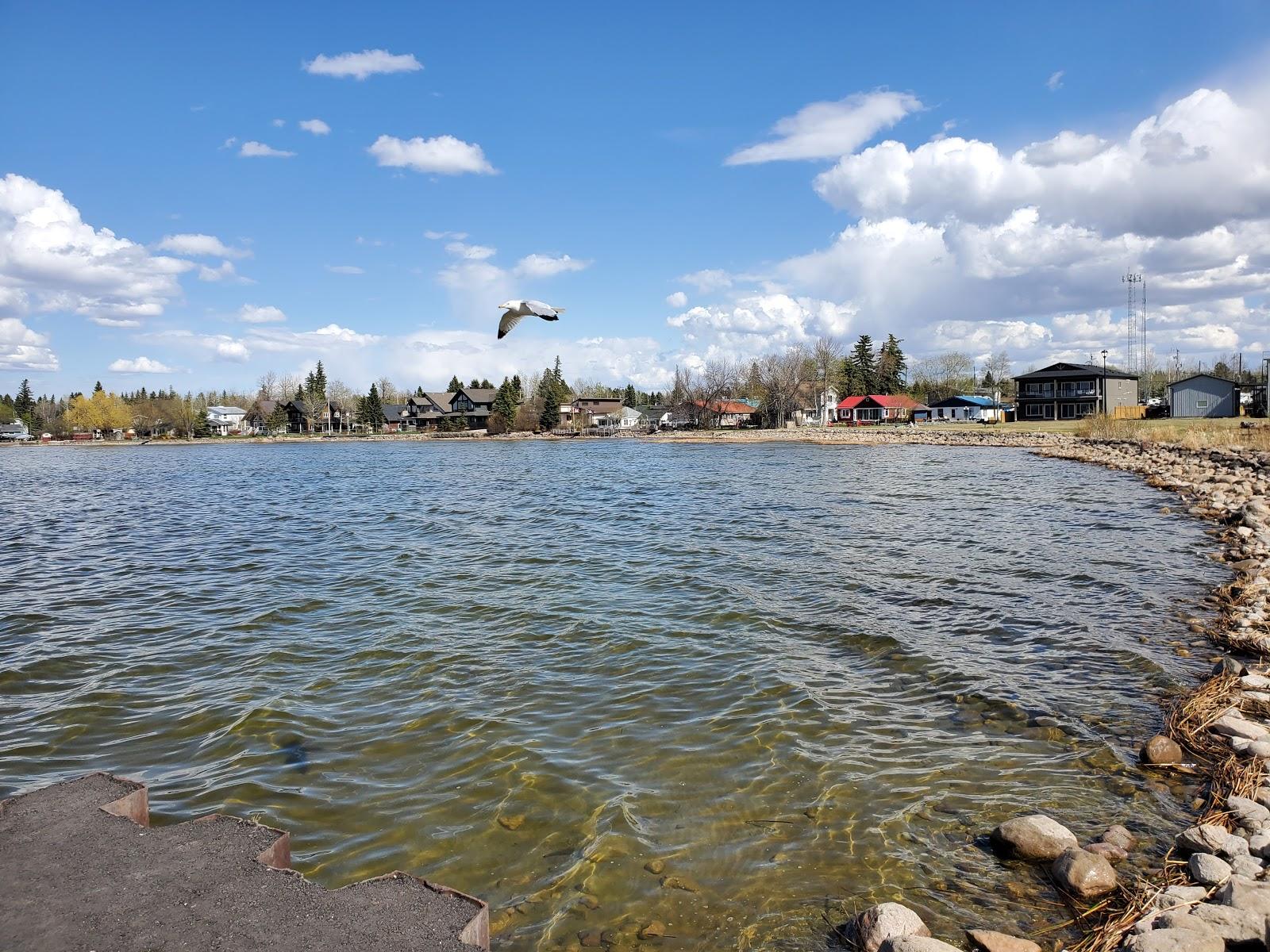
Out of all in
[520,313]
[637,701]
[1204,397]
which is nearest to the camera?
[637,701]

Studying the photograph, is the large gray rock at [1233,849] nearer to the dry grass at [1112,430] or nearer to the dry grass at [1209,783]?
the dry grass at [1209,783]

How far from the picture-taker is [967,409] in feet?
362

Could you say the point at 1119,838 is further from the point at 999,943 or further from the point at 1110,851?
the point at 999,943

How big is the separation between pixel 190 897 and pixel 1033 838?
5619 millimetres

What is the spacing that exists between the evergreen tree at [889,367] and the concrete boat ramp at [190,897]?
425 ft

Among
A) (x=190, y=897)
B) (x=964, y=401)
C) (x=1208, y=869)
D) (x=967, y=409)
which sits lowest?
(x=1208, y=869)

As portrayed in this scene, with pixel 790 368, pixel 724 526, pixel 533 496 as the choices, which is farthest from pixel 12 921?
pixel 790 368

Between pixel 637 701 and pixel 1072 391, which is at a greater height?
pixel 1072 391

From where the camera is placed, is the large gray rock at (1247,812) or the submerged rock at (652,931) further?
the large gray rock at (1247,812)

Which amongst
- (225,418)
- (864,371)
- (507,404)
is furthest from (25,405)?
(864,371)

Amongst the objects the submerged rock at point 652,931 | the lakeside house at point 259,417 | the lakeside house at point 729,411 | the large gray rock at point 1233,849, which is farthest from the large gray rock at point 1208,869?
the lakeside house at point 259,417

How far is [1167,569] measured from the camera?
570 inches

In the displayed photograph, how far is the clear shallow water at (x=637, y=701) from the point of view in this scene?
215 inches

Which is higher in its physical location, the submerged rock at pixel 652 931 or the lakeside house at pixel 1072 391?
the lakeside house at pixel 1072 391
